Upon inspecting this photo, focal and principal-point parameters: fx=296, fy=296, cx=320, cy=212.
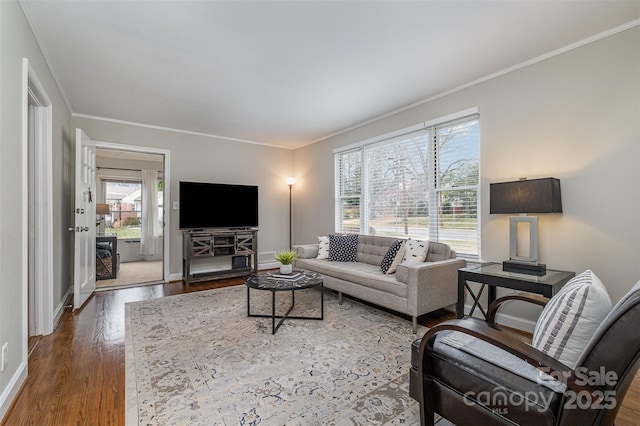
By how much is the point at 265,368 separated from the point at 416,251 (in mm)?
2072

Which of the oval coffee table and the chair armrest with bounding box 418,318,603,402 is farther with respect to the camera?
the oval coffee table

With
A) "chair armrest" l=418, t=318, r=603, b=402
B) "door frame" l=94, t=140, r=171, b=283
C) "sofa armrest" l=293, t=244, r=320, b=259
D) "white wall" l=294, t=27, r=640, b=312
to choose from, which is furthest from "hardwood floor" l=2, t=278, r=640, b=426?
"sofa armrest" l=293, t=244, r=320, b=259

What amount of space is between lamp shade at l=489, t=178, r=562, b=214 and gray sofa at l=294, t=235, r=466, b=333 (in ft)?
2.58

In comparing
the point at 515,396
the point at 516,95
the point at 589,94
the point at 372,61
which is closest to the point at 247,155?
the point at 372,61

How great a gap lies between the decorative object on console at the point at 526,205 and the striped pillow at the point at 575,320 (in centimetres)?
145

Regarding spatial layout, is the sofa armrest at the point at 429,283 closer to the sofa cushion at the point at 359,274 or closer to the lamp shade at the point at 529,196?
the sofa cushion at the point at 359,274

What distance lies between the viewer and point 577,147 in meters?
2.57

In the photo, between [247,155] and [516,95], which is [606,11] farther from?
[247,155]

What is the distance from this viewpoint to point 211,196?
511cm

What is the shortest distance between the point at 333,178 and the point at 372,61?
262 cm

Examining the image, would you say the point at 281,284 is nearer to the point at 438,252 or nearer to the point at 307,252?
the point at 307,252

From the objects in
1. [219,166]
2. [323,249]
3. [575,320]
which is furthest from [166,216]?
[575,320]

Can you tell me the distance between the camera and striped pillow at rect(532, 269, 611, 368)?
3.71ft

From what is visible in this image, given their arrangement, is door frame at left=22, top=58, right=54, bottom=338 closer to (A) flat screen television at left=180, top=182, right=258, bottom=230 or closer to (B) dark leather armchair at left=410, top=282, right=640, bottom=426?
(A) flat screen television at left=180, top=182, right=258, bottom=230
